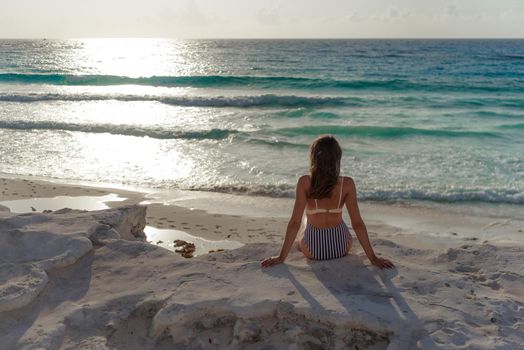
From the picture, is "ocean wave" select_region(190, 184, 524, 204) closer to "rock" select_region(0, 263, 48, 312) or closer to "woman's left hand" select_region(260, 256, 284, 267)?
"woman's left hand" select_region(260, 256, 284, 267)

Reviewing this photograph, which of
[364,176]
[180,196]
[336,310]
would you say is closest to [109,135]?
[180,196]

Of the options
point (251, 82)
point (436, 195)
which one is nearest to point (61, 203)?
point (436, 195)

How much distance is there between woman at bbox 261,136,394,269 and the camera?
375 centimetres

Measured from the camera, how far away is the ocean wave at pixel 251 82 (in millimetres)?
24134

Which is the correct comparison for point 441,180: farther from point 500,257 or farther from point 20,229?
point 20,229

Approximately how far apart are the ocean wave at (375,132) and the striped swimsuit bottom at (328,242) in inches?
361

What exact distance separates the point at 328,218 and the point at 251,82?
2406 cm

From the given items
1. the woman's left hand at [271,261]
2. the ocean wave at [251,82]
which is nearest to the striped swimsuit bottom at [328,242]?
the woman's left hand at [271,261]

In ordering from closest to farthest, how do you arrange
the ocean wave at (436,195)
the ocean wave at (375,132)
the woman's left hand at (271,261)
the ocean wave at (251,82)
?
the woman's left hand at (271,261) < the ocean wave at (436,195) < the ocean wave at (375,132) < the ocean wave at (251,82)

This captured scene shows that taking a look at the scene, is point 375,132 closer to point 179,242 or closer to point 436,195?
point 436,195

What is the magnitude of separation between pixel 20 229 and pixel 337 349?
116 inches

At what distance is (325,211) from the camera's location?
4.05 meters

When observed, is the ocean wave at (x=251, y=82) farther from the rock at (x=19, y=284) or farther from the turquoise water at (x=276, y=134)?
the rock at (x=19, y=284)

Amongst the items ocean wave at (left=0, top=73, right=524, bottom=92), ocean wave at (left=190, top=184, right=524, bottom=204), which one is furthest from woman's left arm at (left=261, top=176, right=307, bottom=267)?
ocean wave at (left=0, top=73, right=524, bottom=92)
